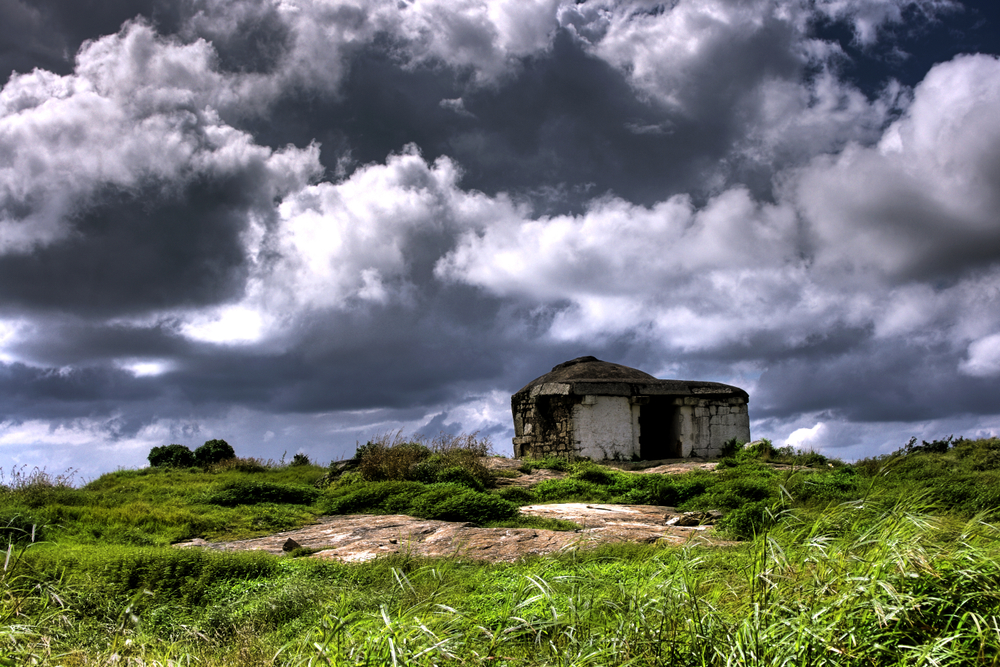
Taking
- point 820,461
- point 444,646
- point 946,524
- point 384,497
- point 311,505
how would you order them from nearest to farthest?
point 444,646 < point 946,524 < point 384,497 < point 311,505 < point 820,461

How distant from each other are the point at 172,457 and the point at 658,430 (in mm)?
14323

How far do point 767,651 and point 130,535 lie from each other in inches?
284


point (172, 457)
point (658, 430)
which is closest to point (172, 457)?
point (172, 457)

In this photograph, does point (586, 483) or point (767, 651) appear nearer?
point (767, 651)

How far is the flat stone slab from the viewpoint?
5.99 meters

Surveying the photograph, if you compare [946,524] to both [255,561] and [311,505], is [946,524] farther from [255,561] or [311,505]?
[311,505]

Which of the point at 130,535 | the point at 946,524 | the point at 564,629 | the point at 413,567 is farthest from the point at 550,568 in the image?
the point at 130,535

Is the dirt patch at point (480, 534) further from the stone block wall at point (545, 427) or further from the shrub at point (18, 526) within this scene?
the stone block wall at point (545, 427)

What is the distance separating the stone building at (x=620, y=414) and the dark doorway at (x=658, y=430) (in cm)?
3

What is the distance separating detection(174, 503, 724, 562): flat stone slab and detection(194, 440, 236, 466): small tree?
1220 centimetres

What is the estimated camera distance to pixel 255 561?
5391mm

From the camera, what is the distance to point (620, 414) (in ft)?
59.6

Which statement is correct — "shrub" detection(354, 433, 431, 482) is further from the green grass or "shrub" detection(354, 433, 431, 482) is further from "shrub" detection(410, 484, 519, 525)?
the green grass

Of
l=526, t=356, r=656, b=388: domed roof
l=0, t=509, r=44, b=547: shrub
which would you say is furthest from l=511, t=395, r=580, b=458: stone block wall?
l=0, t=509, r=44, b=547: shrub
